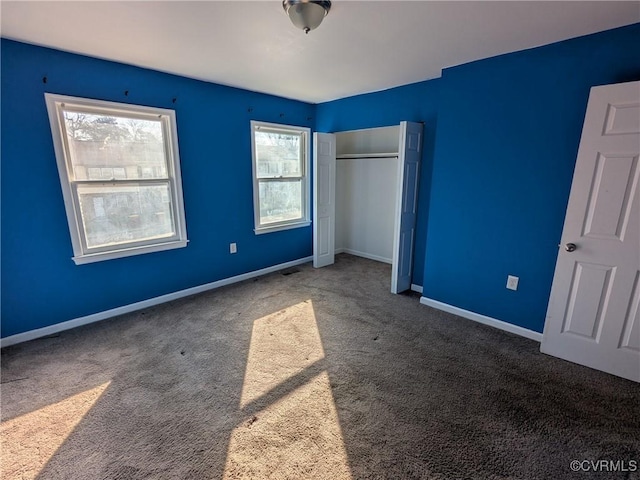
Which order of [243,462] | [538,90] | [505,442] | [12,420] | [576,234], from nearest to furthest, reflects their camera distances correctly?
[243,462] → [505,442] → [12,420] → [576,234] → [538,90]

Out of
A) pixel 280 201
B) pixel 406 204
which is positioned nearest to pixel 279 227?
pixel 280 201

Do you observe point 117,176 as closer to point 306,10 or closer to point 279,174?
point 279,174

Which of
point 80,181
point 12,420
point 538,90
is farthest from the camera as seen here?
point 80,181

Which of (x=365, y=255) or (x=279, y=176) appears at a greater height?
(x=279, y=176)

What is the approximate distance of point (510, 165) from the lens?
101 inches

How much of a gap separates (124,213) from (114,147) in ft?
2.07

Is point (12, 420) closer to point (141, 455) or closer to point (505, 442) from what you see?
point (141, 455)

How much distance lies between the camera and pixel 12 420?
1.78m

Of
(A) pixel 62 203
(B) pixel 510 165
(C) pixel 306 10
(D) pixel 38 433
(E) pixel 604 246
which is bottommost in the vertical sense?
(D) pixel 38 433

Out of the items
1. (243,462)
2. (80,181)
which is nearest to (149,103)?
(80,181)

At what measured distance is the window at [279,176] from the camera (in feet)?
13.1

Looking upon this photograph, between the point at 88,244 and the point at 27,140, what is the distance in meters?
0.95

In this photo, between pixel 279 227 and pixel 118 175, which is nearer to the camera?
pixel 118 175

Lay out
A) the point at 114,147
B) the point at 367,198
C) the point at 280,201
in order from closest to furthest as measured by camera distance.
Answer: the point at 114,147, the point at 280,201, the point at 367,198
